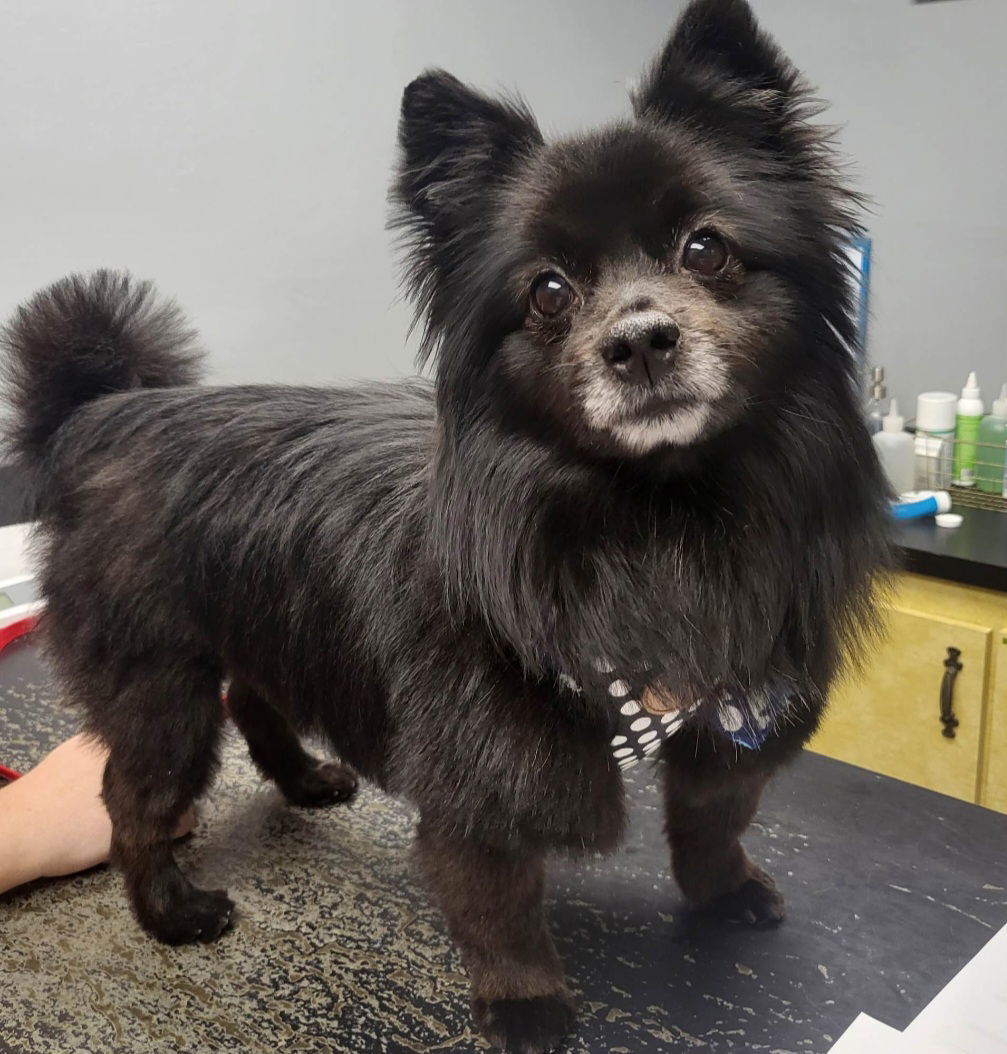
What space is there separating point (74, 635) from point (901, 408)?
2.12 m

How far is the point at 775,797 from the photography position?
1.55 m

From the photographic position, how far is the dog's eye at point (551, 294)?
0.96 metres

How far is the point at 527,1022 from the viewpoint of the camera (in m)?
1.13

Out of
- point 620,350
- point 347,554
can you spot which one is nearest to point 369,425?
point 347,554

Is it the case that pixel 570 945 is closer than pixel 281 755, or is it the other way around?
pixel 570 945

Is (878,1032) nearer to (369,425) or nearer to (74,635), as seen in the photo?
(369,425)

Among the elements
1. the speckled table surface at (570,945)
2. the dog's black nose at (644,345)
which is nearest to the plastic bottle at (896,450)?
the speckled table surface at (570,945)

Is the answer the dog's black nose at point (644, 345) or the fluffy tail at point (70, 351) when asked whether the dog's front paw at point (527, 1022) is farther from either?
the fluffy tail at point (70, 351)

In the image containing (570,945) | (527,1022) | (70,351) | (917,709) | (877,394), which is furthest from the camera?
(877,394)

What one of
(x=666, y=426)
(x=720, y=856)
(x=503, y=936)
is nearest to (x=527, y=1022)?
(x=503, y=936)

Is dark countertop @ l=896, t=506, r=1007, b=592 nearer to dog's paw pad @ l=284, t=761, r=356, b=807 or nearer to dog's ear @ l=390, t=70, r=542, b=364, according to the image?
dog's paw pad @ l=284, t=761, r=356, b=807

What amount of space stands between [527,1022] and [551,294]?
0.78 meters

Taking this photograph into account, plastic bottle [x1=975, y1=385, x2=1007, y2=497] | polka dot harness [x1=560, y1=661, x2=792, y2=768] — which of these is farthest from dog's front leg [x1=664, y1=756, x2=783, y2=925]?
plastic bottle [x1=975, y1=385, x2=1007, y2=497]

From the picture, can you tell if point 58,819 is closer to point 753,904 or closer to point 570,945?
point 570,945
